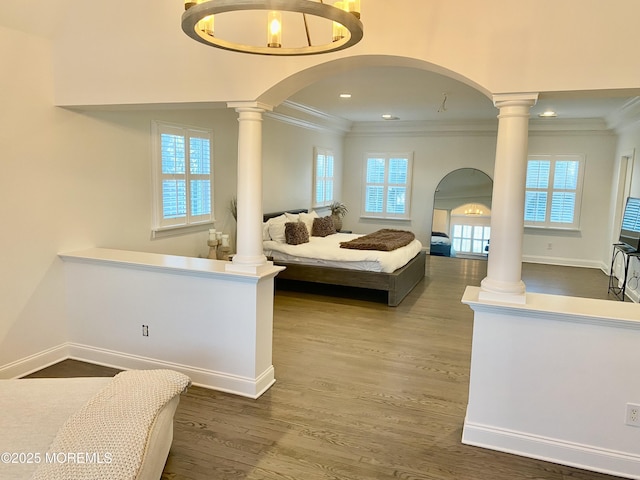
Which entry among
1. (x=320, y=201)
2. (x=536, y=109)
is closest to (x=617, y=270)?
(x=536, y=109)

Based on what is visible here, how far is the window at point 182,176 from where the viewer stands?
487cm

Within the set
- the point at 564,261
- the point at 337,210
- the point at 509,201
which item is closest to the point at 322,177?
the point at 337,210

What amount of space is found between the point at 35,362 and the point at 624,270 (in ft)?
24.5

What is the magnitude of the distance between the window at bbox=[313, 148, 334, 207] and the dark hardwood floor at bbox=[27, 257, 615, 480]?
4006mm

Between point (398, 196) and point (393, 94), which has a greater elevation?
point (393, 94)

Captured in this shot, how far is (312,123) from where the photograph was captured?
8.36 metres

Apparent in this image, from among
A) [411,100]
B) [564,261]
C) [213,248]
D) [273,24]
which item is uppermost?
[411,100]

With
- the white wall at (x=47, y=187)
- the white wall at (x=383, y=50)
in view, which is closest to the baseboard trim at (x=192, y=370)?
the white wall at (x=47, y=187)

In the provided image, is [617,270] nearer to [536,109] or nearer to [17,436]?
[536,109]

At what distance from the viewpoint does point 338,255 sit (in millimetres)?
6051

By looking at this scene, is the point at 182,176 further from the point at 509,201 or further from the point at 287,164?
the point at 509,201

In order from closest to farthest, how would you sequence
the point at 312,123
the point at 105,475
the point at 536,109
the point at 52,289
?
the point at 105,475
the point at 52,289
the point at 536,109
the point at 312,123

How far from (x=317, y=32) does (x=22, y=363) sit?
3.33 metres

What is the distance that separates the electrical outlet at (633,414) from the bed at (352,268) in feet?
10.9
